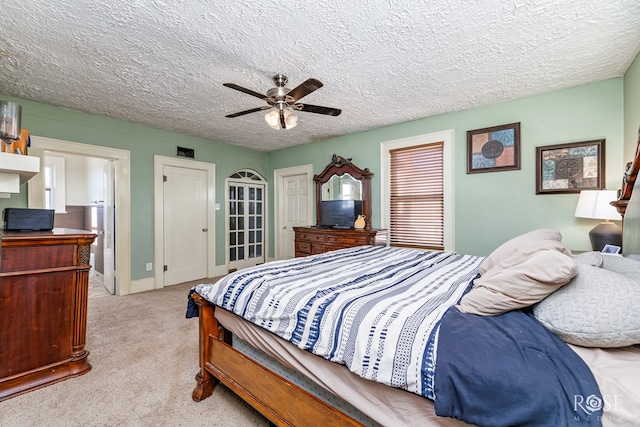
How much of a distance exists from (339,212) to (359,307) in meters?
3.33

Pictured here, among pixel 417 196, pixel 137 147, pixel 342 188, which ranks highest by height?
pixel 137 147

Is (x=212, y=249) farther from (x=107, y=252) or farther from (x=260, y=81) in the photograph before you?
(x=260, y=81)

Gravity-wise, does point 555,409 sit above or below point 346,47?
below

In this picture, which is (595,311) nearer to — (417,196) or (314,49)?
(314,49)

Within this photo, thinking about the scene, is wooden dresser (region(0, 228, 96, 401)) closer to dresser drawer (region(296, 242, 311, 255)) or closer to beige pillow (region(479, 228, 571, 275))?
beige pillow (region(479, 228, 571, 275))

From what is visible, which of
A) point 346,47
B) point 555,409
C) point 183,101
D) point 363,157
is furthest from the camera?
point 363,157

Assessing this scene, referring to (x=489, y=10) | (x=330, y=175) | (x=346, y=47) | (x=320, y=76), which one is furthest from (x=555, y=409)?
(x=330, y=175)

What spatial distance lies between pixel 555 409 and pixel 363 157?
153 inches

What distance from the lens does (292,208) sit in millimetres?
5375

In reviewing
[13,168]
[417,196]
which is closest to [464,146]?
[417,196]

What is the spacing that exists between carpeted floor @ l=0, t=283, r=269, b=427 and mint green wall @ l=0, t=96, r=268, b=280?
1.55m

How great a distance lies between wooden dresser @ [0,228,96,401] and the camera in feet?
5.72

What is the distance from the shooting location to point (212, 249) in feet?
16.0

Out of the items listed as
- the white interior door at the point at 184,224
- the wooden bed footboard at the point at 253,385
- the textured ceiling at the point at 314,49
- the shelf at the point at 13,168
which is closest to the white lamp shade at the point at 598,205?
the textured ceiling at the point at 314,49
